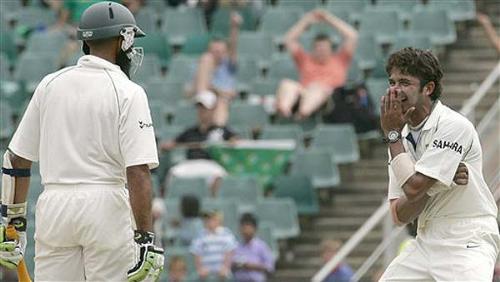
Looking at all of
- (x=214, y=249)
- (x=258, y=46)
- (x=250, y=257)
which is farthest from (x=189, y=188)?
(x=258, y=46)

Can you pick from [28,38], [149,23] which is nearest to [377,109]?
[149,23]

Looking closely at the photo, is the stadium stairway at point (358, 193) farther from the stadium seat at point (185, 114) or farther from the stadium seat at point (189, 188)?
the stadium seat at point (185, 114)

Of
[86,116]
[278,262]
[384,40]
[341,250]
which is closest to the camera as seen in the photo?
[86,116]

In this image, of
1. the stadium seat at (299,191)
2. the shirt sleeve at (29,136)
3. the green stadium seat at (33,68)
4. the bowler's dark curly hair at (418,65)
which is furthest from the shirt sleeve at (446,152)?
the green stadium seat at (33,68)

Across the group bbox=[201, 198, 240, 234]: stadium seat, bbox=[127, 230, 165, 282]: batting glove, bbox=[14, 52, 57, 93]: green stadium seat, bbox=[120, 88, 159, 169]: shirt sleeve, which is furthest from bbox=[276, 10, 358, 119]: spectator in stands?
bbox=[127, 230, 165, 282]: batting glove

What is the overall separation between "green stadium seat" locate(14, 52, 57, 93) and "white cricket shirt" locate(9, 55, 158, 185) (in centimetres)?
1040

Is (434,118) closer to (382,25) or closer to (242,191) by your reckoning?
(242,191)

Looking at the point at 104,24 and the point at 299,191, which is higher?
the point at 104,24

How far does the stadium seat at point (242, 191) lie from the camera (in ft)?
53.9

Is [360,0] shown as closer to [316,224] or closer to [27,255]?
[316,224]

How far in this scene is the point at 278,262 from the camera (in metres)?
16.4

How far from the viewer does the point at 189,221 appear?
16.2m

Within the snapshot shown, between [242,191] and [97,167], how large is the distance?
793cm

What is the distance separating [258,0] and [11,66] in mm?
3055
